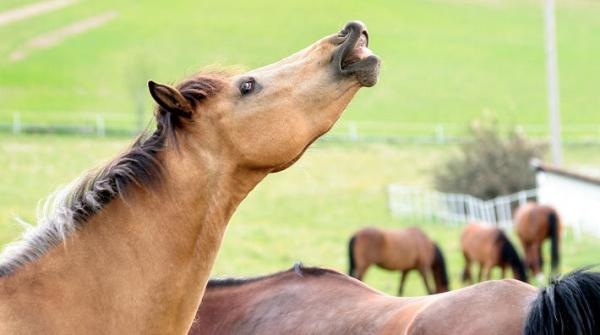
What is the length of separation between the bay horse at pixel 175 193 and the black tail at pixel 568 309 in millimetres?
1152

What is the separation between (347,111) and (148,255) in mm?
24162

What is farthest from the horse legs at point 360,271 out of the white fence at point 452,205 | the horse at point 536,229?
the white fence at point 452,205

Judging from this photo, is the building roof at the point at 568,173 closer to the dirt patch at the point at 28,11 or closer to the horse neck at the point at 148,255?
the horse neck at the point at 148,255

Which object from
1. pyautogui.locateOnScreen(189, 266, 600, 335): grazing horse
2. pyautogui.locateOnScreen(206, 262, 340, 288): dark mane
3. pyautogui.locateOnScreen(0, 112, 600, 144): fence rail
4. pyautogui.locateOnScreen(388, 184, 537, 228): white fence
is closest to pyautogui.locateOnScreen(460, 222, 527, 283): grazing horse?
pyautogui.locateOnScreen(388, 184, 537, 228): white fence

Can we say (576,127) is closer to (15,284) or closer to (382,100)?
(382,100)

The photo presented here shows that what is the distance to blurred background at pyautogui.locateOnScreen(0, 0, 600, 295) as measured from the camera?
26422mm

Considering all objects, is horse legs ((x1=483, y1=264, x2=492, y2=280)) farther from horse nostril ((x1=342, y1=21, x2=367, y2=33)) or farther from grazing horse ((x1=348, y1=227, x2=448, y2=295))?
horse nostril ((x1=342, y1=21, x2=367, y2=33))

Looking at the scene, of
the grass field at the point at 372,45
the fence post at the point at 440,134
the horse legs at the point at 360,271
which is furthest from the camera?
the grass field at the point at 372,45

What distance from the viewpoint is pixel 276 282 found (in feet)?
17.5

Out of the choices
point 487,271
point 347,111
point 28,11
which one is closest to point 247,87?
point 487,271

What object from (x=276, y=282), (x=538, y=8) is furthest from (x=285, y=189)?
(x=538, y=8)

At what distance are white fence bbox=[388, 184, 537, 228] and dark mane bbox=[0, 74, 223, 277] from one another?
902 inches

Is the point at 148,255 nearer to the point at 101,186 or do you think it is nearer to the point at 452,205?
the point at 101,186

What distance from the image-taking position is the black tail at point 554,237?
1620 centimetres
